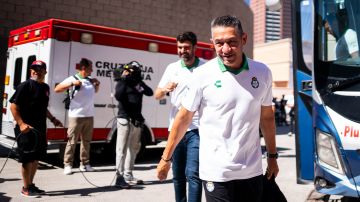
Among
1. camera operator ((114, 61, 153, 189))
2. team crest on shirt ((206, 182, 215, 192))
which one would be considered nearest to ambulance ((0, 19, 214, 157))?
camera operator ((114, 61, 153, 189))

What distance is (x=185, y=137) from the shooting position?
355 centimetres

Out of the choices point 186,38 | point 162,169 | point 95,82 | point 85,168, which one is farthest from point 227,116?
point 85,168

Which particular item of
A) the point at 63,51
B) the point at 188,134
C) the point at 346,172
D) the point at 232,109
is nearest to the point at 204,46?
the point at 63,51

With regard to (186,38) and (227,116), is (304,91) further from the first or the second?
(227,116)

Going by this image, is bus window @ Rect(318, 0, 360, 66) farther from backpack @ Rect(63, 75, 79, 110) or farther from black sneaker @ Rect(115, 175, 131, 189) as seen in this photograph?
backpack @ Rect(63, 75, 79, 110)

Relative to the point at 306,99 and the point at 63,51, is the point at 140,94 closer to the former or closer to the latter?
the point at 63,51

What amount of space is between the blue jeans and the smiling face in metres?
1.27

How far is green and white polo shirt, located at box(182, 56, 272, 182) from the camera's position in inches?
90.6

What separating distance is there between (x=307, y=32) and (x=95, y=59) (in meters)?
4.32

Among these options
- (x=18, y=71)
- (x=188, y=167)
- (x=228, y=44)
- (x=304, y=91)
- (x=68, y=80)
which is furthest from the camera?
(x=18, y=71)

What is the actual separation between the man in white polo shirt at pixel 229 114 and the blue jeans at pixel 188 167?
830 mm

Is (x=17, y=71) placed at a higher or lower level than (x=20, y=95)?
higher

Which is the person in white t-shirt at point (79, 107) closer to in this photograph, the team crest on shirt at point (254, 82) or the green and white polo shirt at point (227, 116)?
the green and white polo shirt at point (227, 116)

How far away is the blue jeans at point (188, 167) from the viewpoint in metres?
3.20
